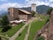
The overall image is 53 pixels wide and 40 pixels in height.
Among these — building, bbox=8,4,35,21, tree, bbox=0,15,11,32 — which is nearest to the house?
building, bbox=8,4,35,21

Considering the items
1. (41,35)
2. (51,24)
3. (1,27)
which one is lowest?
(1,27)

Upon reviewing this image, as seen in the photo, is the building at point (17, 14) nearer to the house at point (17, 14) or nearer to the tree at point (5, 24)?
the house at point (17, 14)

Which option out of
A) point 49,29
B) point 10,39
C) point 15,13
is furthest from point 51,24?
point 15,13

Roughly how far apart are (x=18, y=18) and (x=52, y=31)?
2053 inches

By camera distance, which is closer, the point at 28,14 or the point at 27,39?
the point at 27,39

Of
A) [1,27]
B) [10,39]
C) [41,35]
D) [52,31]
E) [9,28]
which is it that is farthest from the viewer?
[1,27]

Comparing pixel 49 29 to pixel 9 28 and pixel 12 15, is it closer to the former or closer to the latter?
pixel 9 28

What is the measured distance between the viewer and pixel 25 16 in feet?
290

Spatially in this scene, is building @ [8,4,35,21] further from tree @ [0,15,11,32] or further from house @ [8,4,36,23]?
tree @ [0,15,11,32]

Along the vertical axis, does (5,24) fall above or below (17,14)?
below

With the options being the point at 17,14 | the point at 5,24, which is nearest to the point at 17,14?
the point at 17,14

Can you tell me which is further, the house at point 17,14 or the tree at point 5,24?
the house at point 17,14

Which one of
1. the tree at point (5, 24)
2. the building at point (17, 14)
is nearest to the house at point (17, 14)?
the building at point (17, 14)

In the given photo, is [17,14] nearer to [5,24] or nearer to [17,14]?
[17,14]
